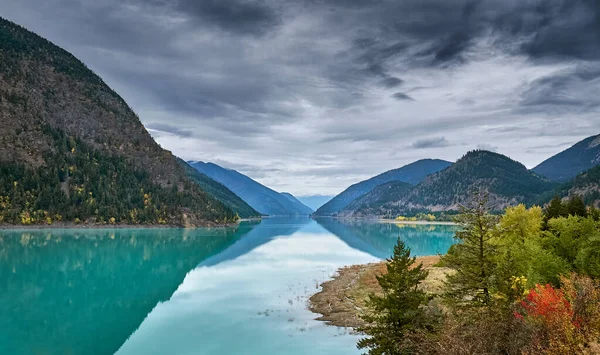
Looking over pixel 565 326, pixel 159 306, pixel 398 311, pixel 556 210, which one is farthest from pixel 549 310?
pixel 556 210

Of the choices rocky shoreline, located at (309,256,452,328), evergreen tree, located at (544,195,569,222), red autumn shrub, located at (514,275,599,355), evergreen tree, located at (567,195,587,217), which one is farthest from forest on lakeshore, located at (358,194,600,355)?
evergreen tree, located at (544,195,569,222)

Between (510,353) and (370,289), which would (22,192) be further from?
(510,353)

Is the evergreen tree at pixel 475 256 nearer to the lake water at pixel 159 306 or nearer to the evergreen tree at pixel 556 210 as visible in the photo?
the lake water at pixel 159 306

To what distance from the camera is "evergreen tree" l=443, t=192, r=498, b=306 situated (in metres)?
26.9

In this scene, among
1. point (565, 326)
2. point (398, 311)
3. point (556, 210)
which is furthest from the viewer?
point (556, 210)

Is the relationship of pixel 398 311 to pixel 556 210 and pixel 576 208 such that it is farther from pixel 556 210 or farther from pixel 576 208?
pixel 556 210

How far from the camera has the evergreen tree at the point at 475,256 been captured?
26.9m

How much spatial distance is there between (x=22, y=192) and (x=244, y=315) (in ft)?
594

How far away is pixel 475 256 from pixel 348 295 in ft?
83.8

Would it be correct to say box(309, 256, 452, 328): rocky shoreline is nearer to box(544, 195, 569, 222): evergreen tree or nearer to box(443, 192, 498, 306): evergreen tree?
box(443, 192, 498, 306): evergreen tree

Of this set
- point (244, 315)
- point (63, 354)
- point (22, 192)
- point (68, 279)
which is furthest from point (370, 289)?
point (22, 192)

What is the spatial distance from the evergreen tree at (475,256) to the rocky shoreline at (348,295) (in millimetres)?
3415

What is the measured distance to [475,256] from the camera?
2747cm

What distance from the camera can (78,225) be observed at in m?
181
